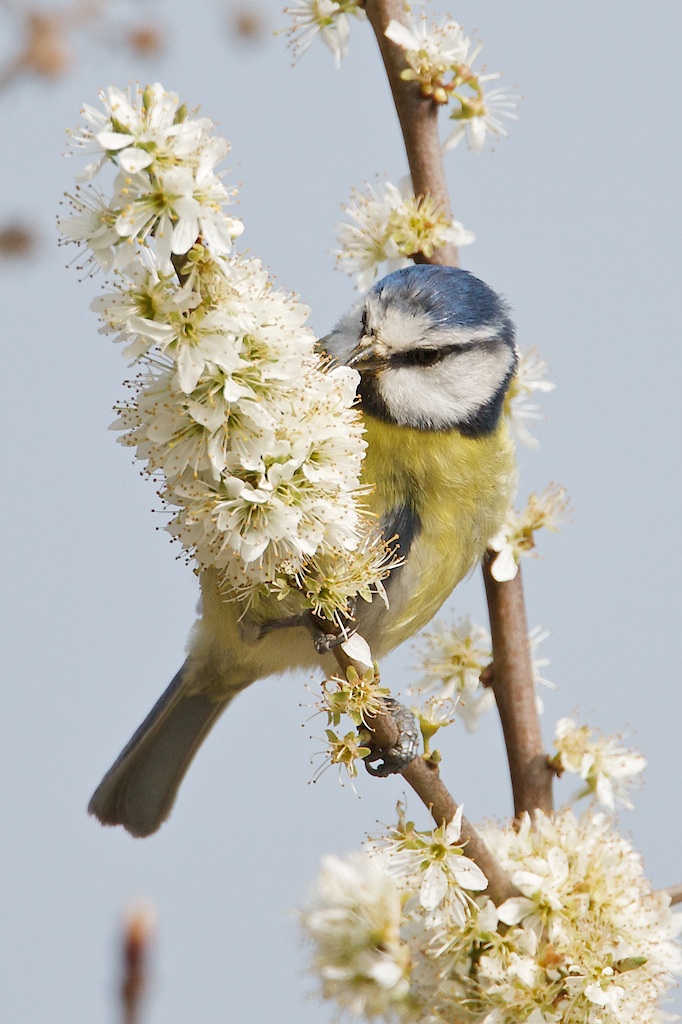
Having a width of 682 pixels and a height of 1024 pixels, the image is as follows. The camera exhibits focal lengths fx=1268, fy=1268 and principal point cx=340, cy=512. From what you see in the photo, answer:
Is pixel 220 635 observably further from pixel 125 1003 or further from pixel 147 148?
pixel 125 1003

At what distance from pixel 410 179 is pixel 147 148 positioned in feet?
4.77

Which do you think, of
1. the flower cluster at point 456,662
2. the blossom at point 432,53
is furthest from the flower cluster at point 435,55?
the flower cluster at point 456,662

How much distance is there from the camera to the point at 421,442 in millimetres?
2934

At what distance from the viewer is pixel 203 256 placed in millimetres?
1634

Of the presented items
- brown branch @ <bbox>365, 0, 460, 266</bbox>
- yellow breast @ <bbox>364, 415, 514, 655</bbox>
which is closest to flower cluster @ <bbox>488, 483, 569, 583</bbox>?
yellow breast @ <bbox>364, 415, 514, 655</bbox>

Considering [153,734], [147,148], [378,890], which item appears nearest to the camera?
[147,148]

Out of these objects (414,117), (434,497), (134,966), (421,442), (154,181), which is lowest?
(134,966)

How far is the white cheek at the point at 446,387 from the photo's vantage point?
116 inches

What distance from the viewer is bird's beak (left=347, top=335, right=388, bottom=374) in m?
2.91

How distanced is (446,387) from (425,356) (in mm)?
90

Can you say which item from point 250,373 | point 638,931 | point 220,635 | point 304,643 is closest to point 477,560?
point 304,643

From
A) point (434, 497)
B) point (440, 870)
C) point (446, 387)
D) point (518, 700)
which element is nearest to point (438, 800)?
point (440, 870)

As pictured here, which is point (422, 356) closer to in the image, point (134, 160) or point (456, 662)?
point (456, 662)

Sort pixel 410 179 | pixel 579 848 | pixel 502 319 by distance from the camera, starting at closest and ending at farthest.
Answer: pixel 579 848
pixel 410 179
pixel 502 319
